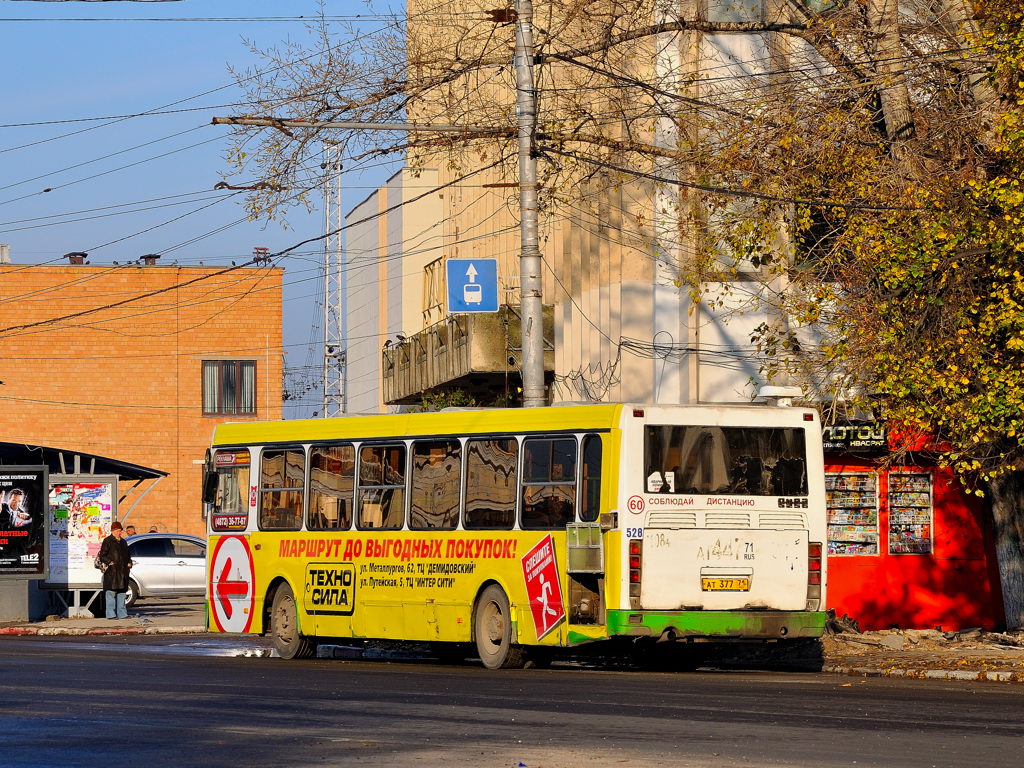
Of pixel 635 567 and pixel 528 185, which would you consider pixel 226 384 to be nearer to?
pixel 528 185

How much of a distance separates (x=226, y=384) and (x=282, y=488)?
124 ft

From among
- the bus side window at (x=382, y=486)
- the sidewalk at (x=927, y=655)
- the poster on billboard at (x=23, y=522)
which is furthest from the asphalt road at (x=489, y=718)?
the poster on billboard at (x=23, y=522)

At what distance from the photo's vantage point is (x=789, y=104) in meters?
21.9

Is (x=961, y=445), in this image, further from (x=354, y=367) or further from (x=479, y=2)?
(x=354, y=367)

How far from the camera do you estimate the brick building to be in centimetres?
5778

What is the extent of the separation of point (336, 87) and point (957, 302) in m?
9.43

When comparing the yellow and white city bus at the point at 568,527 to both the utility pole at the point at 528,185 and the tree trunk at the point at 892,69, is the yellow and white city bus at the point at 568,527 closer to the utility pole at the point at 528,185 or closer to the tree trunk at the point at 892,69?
the utility pole at the point at 528,185

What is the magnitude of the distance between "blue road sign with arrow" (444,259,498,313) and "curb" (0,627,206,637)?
821cm

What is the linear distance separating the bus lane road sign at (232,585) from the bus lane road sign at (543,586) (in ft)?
16.7

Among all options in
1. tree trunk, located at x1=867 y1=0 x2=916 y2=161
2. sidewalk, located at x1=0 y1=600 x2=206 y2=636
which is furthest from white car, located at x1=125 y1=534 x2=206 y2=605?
tree trunk, located at x1=867 y1=0 x2=916 y2=161

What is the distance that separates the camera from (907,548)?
84.6ft

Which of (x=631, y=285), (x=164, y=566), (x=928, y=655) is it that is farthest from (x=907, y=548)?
(x=164, y=566)

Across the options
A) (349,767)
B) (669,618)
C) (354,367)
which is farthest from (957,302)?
A: (354,367)

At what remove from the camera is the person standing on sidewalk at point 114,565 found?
31.5m
